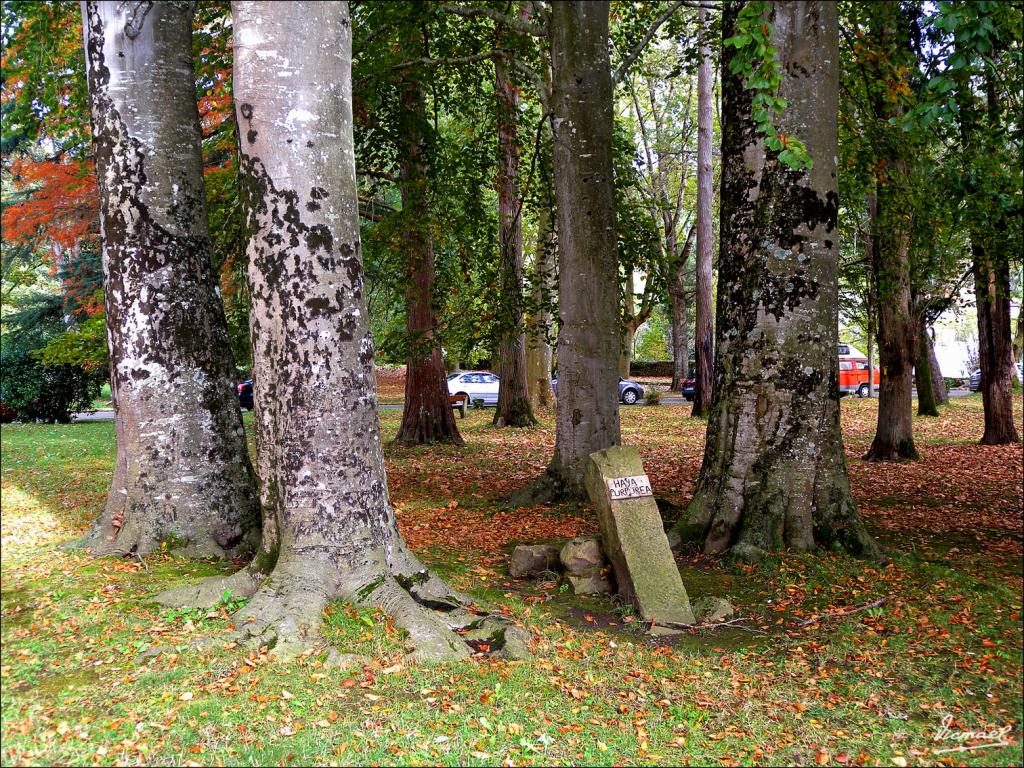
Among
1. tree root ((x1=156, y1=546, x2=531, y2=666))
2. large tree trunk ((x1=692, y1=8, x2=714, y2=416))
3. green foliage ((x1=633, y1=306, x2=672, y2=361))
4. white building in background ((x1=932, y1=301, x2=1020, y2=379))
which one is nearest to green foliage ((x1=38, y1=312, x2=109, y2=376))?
tree root ((x1=156, y1=546, x2=531, y2=666))

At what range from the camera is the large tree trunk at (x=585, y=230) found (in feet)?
28.7

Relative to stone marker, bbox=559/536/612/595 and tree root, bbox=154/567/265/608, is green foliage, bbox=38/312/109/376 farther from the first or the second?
stone marker, bbox=559/536/612/595

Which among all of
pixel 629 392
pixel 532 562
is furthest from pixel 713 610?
pixel 629 392

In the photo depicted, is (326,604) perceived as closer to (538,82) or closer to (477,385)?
(538,82)

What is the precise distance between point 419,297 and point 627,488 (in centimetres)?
947

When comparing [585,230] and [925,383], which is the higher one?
[585,230]

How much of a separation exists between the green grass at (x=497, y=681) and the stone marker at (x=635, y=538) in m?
0.27

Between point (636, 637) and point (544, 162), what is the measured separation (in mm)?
7955

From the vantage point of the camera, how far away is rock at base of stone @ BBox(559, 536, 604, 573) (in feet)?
21.3

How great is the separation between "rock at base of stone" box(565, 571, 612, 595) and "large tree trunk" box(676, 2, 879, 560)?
3.93 feet

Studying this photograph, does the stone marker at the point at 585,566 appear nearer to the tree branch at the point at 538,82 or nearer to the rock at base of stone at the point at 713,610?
the rock at base of stone at the point at 713,610

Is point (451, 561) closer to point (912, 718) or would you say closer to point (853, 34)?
point (912, 718)

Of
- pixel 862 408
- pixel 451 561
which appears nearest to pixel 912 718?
pixel 451 561

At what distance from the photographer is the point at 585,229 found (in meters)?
8.90
